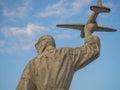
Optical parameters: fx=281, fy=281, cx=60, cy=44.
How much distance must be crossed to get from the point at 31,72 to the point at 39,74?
0.36 m

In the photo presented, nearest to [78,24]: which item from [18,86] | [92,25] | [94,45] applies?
[92,25]

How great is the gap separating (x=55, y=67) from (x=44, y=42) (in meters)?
1.33

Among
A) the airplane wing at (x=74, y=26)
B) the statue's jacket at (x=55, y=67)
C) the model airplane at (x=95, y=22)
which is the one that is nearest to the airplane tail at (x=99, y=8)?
the model airplane at (x=95, y=22)

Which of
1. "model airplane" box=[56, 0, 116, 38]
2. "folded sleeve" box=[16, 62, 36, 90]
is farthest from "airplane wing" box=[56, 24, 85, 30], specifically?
"folded sleeve" box=[16, 62, 36, 90]

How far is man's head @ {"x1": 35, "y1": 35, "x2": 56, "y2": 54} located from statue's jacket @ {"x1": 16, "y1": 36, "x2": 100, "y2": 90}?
9.2 inches

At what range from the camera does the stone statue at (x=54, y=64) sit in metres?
10.2

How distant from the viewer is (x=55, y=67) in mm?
10344

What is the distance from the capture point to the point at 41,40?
11.3 m

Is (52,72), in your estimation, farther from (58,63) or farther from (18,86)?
(18,86)

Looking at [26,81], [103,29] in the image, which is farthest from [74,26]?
[26,81]

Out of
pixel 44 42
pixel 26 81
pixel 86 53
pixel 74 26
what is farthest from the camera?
pixel 74 26

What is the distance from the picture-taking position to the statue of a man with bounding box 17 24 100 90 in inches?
401

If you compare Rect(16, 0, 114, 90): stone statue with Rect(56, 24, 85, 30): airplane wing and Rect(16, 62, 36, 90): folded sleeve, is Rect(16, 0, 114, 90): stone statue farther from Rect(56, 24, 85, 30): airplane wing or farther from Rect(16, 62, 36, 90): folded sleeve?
Rect(56, 24, 85, 30): airplane wing

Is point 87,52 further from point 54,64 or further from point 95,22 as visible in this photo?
point 95,22
